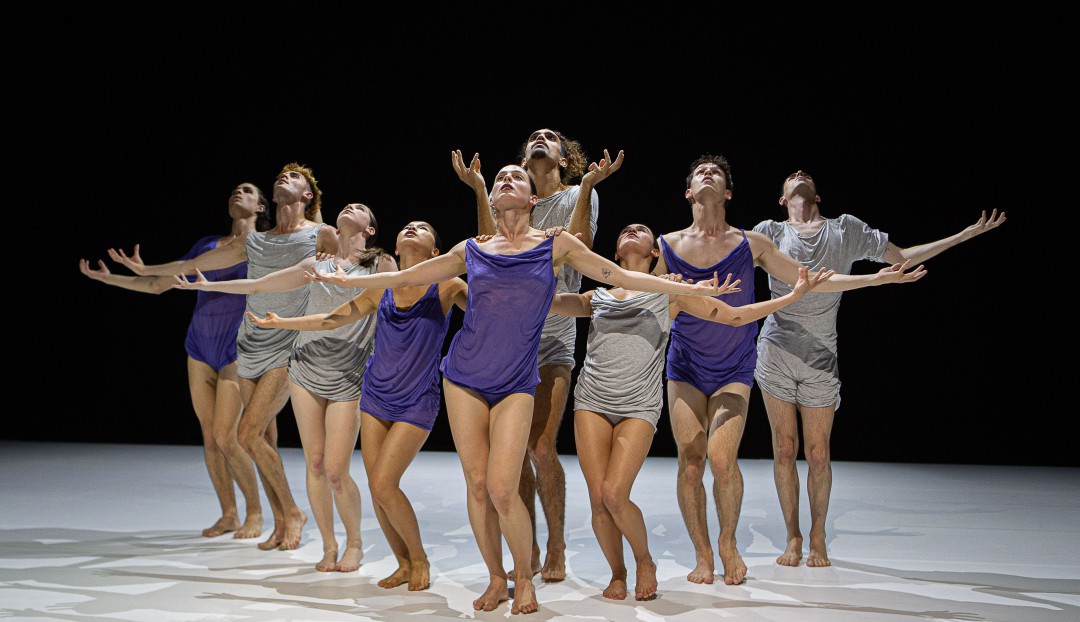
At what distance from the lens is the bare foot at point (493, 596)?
3.51m

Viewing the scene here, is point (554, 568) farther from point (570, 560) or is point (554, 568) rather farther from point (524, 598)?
point (524, 598)

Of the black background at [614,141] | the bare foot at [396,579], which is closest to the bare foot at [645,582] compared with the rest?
the bare foot at [396,579]

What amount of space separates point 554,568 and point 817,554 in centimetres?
124

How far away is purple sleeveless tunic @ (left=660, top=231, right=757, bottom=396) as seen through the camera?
4.12 meters

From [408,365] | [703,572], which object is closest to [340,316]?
[408,365]

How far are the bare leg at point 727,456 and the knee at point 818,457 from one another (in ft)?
1.67

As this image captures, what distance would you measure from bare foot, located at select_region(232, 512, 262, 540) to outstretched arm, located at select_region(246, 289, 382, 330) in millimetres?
1415

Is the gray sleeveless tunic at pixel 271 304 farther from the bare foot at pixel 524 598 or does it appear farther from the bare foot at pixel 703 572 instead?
the bare foot at pixel 703 572

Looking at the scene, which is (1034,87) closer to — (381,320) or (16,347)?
(381,320)

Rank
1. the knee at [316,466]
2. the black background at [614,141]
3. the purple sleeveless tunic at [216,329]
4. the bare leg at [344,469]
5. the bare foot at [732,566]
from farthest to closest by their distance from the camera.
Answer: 1. the black background at [614,141]
2. the purple sleeveless tunic at [216,329]
3. the knee at [316,466]
4. the bare leg at [344,469]
5. the bare foot at [732,566]

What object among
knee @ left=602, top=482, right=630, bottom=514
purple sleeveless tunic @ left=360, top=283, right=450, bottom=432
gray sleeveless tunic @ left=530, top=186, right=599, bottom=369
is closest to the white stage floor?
knee @ left=602, top=482, right=630, bottom=514

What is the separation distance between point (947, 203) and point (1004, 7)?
1.48 m

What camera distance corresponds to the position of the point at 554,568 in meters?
4.06

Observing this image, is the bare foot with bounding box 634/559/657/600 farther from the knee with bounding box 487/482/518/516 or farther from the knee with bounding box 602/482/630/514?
the knee with bounding box 487/482/518/516
